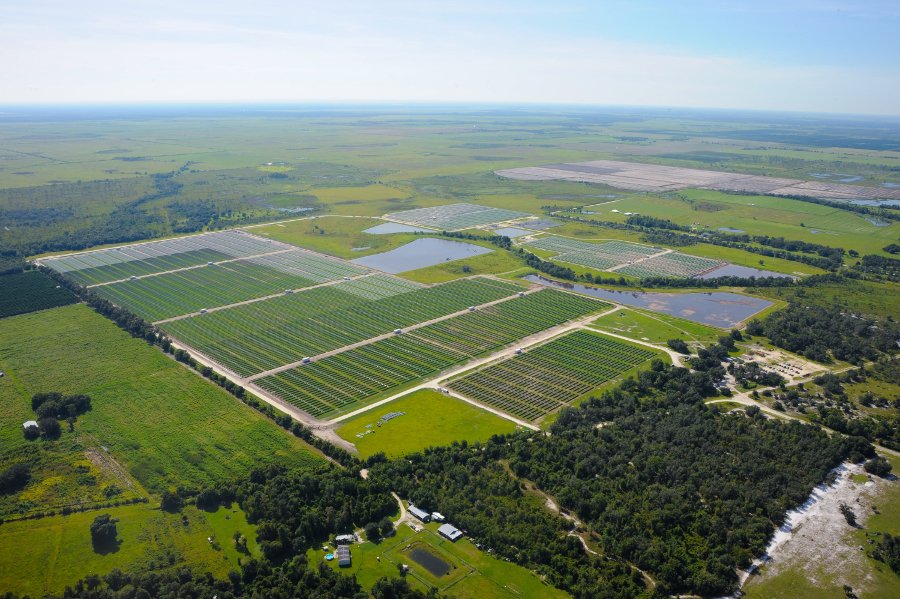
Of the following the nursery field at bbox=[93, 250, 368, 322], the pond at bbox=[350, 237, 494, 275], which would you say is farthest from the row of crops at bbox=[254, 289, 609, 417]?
the nursery field at bbox=[93, 250, 368, 322]

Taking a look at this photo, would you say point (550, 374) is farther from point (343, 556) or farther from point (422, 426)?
point (343, 556)

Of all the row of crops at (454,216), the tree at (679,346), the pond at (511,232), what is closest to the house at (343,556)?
the tree at (679,346)

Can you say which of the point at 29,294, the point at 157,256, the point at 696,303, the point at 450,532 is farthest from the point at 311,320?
the point at 696,303

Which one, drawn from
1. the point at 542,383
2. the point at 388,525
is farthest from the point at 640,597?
the point at 542,383

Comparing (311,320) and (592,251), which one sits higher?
(592,251)

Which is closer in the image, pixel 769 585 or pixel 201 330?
pixel 769 585

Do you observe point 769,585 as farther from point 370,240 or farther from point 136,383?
point 370,240

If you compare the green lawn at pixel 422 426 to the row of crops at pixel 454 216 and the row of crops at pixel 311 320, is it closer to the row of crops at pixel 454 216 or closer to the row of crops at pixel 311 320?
the row of crops at pixel 311 320
